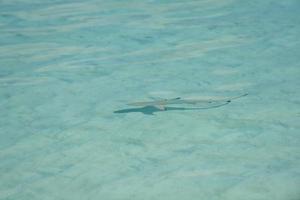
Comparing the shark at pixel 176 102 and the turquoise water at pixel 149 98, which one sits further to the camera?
the shark at pixel 176 102

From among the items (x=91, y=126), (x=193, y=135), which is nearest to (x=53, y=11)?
(x=91, y=126)

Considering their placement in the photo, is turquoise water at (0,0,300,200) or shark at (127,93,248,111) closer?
turquoise water at (0,0,300,200)

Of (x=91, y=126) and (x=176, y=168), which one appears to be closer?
(x=176, y=168)

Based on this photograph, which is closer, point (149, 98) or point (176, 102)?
point (176, 102)

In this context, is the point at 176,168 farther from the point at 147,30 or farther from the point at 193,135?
the point at 147,30

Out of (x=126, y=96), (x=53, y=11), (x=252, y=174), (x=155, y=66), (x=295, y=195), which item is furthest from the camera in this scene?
(x=53, y=11)

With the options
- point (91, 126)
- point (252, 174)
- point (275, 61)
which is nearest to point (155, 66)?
point (275, 61)

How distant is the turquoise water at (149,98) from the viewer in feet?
13.6

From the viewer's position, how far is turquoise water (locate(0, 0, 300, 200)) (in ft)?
13.6

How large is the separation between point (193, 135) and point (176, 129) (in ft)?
0.76

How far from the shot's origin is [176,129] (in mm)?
5086

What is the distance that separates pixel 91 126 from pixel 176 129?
2.87ft

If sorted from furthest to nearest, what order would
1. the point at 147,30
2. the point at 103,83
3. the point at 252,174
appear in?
the point at 147,30
the point at 103,83
the point at 252,174

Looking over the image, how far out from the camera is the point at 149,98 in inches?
234
